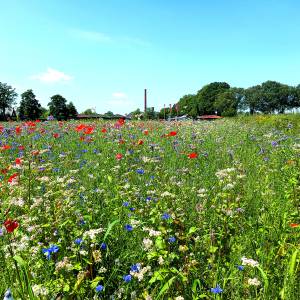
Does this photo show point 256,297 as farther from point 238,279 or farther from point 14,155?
point 14,155

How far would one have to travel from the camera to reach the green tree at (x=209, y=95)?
123m

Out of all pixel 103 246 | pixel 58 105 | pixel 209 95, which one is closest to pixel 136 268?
pixel 103 246

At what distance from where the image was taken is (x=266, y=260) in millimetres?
2676

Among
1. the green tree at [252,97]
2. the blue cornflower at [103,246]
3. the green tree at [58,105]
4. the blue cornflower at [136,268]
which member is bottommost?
the blue cornflower at [136,268]

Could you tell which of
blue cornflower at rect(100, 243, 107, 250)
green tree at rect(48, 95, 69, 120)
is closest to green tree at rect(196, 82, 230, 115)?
green tree at rect(48, 95, 69, 120)

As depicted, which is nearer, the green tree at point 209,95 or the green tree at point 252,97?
the green tree at point 209,95

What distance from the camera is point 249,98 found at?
456ft

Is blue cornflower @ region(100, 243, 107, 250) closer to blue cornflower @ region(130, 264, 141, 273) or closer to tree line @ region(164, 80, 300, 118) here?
blue cornflower @ region(130, 264, 141, 273)

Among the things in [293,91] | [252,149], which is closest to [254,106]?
[293,91]

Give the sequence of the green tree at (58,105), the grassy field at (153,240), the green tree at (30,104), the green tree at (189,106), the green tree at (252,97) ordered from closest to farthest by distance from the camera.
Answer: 1. the grassy field at (153,240)
2. the green tree at (30,104)
3. the green tree at (58,105)
4. the green tree at (189,106)
5. the green tree at (252,97)

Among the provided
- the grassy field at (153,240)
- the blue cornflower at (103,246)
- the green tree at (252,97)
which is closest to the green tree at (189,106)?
the green tree at (252,97)

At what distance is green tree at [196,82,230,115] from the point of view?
404 ft

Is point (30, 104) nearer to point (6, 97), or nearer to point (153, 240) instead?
point (6, 97)

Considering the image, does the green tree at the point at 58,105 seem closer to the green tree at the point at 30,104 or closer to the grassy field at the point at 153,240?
the green tree at the point at 30,104
